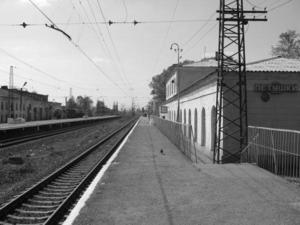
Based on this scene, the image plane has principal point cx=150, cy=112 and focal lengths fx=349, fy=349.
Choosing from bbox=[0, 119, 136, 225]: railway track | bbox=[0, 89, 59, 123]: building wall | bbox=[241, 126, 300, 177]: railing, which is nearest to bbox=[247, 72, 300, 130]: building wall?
bbox=[241, 126, 300, 177]: railing

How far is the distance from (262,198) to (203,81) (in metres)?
16.6

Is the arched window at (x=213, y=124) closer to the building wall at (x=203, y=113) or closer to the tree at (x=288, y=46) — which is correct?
the building wall at (x=203, y=113)

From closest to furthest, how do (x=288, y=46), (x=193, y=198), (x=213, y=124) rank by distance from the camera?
(x=193, y=198) < (x=213, y=124) < (x=288, y=46)

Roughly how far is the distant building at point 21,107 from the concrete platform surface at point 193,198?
60394mm

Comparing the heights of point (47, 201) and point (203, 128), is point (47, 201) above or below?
below

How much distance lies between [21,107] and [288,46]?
58.8 meters

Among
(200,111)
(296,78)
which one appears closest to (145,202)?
(296,78)

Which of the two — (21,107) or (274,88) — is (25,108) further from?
(274,88)

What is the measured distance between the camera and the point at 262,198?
7.85 m

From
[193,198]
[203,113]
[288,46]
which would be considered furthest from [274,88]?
[288,46]

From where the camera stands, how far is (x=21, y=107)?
267 feet

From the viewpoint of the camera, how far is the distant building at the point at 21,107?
74.7 metres

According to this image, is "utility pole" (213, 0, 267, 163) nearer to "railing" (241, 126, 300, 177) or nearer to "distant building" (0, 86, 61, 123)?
"railing" (241, 126, 300, 177)

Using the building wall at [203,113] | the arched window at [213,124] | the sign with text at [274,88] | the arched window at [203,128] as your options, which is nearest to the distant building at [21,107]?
the building wall at [203,113]
